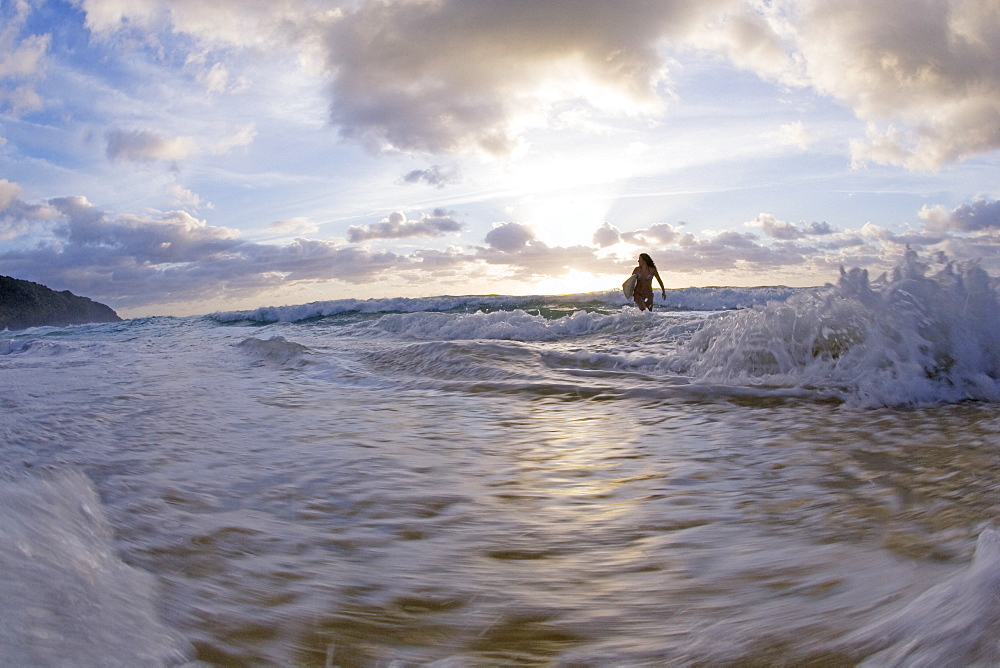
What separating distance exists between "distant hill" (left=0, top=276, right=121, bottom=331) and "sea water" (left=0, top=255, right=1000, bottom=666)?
68.5 meters

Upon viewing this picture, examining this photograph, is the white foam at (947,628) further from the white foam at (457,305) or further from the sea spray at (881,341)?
the white foam at (457,305)

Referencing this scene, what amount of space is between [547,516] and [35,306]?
8499 cm

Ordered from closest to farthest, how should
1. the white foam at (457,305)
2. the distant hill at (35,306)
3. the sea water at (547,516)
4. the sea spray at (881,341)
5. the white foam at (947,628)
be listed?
1. the white foam at (947,628)
2. the sea water at (547,516)
3. the sea spray at (881,341)
4. the white foam at (457,305)
5. the distant hill at (35,306)

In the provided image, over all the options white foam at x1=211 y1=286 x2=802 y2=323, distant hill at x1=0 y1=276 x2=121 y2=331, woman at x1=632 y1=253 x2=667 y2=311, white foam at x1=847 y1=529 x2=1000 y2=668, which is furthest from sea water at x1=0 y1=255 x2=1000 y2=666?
distant hill at x1=0 y1=276 x2=121 y2=331

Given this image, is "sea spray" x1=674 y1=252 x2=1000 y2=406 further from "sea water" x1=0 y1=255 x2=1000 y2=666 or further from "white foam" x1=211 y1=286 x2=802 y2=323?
"white foam" x1=211 y1=286 x2=802 y2=323

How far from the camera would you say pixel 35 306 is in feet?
225

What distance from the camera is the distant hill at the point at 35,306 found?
205 ft

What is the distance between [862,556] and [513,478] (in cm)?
142

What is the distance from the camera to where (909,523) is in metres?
1.94

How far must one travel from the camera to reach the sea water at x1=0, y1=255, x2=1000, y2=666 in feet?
4.28

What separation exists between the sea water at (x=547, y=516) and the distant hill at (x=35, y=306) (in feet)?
225

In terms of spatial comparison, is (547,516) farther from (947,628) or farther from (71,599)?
(71,599)

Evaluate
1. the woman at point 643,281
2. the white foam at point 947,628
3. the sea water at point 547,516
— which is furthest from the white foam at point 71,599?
the woman at point 643,281

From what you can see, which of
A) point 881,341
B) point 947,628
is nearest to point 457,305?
point 881,341
